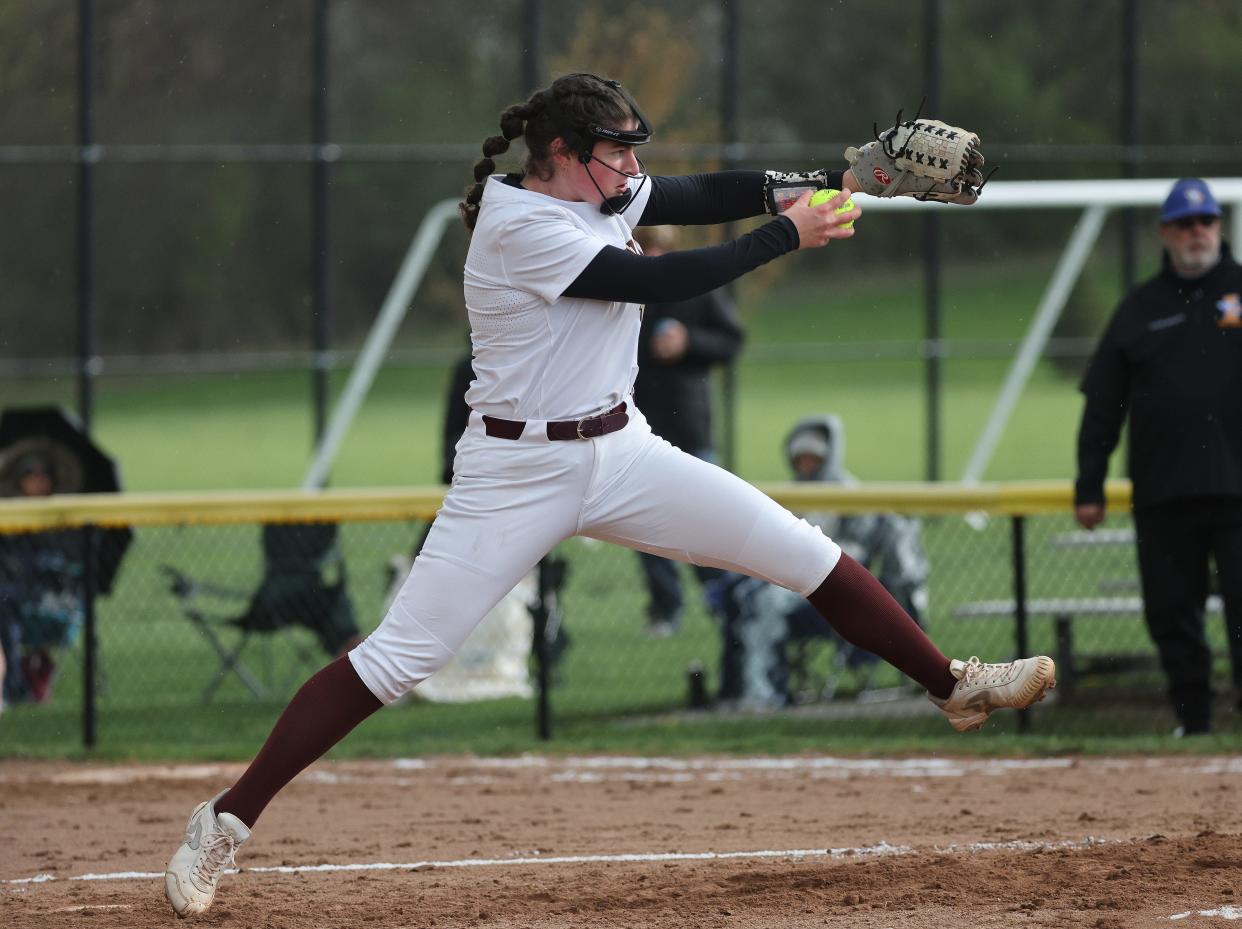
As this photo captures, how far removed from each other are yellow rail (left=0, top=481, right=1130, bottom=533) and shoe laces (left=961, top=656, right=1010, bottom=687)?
2910 mm

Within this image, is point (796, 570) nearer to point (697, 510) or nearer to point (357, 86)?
point (697, 510)

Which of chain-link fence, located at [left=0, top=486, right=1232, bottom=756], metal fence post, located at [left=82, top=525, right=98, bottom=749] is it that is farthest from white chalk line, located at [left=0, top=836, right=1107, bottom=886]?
metal fence post, located at [left=82, top=525, right=98, bottom=749]

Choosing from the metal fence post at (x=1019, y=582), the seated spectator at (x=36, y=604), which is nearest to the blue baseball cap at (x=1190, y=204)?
the metal fence post at (x=1019, y=582)

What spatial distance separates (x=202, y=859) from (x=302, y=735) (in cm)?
41

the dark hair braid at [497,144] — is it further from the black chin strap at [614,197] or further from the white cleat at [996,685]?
the white cleat at [996,685]

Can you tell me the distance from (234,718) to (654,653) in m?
2.51

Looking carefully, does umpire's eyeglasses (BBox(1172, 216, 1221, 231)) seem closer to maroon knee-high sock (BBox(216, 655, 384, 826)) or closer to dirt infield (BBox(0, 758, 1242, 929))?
dirt infield (BBox(0, 758, 1242, 929))

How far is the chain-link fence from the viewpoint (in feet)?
28.0

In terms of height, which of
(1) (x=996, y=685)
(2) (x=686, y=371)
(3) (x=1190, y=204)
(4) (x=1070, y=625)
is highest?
(3) (x=1190, y=204)

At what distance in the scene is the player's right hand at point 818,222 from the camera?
496 cm

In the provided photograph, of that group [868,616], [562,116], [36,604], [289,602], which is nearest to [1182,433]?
[868,616]

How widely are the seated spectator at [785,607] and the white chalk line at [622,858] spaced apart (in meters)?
2.92

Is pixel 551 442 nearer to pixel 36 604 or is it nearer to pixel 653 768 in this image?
pixel 653 768

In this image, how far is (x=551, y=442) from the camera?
16.4 ft
